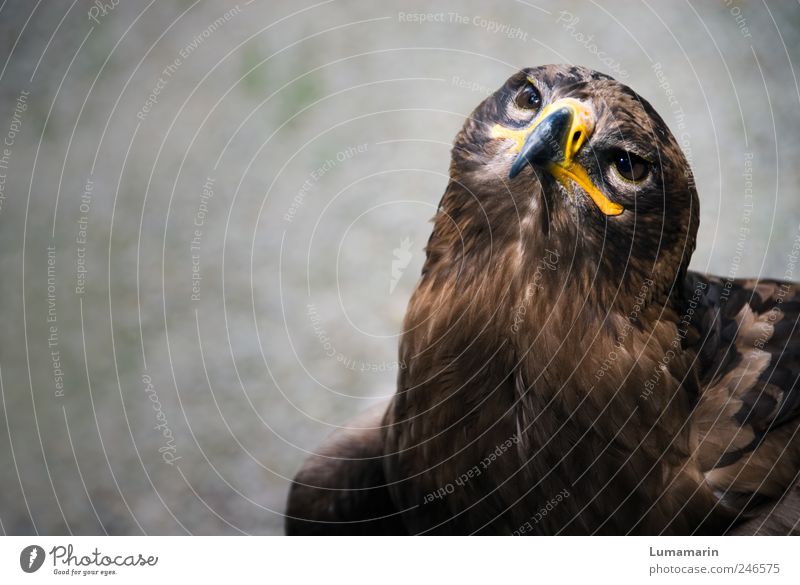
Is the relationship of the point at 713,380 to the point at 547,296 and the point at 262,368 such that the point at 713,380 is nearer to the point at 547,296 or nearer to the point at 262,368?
the point at 547,296

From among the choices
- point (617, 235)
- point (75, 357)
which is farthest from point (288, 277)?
point (617, 235)

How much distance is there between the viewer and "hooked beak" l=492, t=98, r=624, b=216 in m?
0.94

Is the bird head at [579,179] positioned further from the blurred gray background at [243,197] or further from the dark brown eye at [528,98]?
the blurred gray background at [243,197]

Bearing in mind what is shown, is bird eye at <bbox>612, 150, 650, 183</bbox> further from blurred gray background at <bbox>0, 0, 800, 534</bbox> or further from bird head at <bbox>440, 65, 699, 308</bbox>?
blurred gray background at <bbox>0, 0, 800, 534</bbox>

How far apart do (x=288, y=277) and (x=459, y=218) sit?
0.56 metres

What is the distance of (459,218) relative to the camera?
1104mm

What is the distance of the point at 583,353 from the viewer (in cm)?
111

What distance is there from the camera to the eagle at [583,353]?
3.32ft
